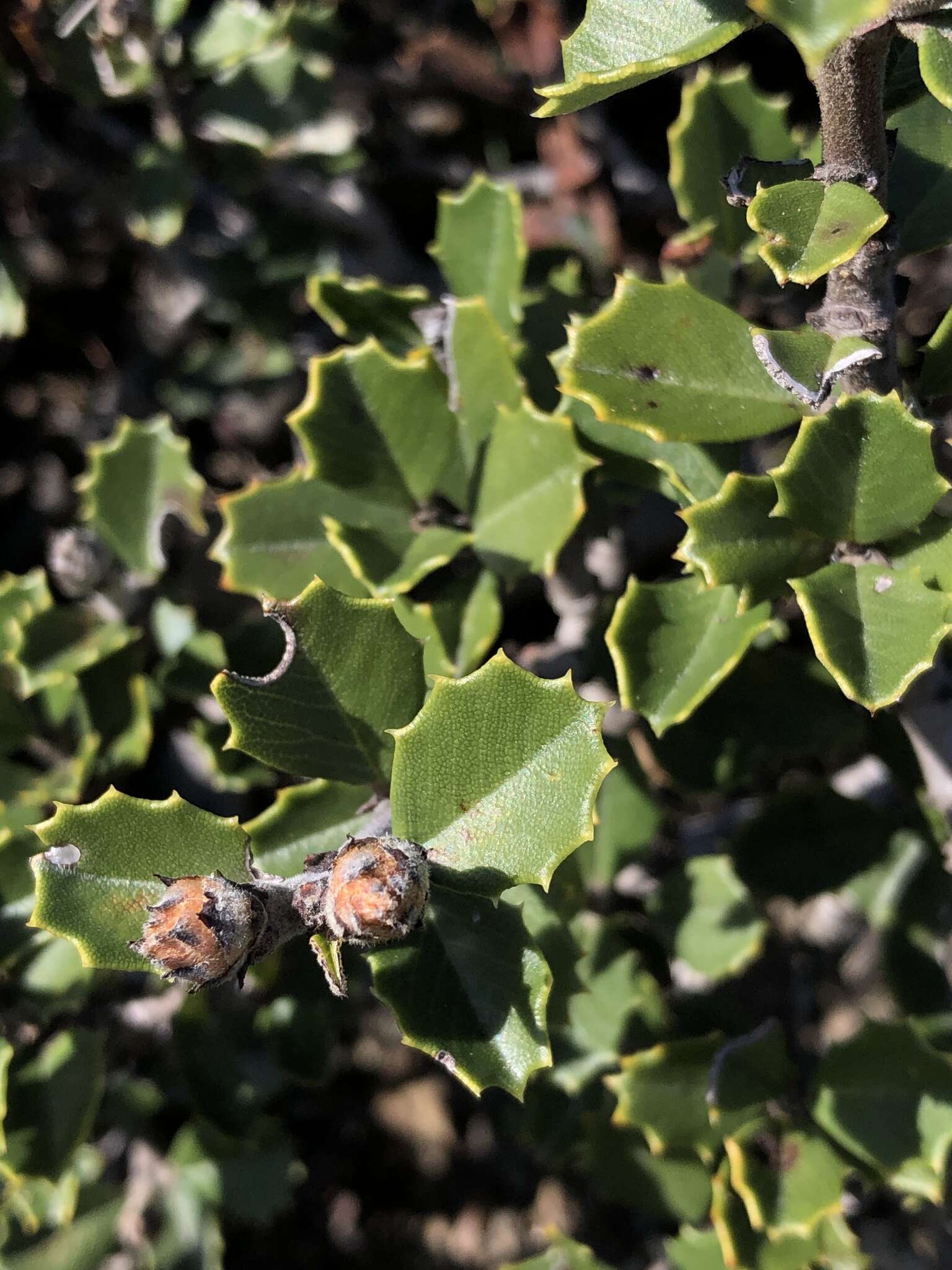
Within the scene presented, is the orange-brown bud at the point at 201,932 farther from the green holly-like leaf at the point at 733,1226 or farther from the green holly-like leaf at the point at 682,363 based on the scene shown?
the green holly-like leaf at the point at 733,1226

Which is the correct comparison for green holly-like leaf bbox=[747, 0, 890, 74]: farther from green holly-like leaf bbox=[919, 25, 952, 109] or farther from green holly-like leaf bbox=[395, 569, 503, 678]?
green holly-like leaf bbox=[395, 569, 503, 678]

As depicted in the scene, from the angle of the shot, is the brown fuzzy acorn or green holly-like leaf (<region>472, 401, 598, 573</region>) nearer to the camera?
the brown fuzzy acorn

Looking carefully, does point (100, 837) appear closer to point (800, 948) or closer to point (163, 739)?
point (163, 739)

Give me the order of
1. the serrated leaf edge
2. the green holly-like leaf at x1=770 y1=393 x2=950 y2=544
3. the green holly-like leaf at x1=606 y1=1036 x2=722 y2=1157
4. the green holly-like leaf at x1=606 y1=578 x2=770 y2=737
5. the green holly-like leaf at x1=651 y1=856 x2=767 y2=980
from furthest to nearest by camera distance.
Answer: the green holly-like leaf at x1=651 y1=856 x2=767 y2=980 → the green holly-like leaf at x1=606 y1=1036 x2=722 y2=1157 → the green holly-like leaf at x1=606 y1=578 x2=770 y2=737 → the green holly-like leaf at x1=770 y1=393 x2=950 y2=544 → the serrated leaf edge

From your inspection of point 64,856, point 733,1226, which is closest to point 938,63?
point 64,856

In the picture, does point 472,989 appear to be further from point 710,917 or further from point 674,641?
point 710,917

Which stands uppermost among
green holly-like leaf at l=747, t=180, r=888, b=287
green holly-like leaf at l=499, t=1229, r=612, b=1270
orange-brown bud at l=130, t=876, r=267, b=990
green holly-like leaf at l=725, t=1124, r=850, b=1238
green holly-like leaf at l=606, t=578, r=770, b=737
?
green holly-like leaf at l=747, t=180, r=888, b=287

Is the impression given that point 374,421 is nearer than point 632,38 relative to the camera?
No

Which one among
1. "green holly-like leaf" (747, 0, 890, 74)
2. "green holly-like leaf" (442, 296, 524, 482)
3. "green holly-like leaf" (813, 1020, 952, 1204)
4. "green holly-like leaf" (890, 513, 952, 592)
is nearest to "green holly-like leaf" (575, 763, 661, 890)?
"green holly-like leaf" (813, 1020, 952, 1204)
